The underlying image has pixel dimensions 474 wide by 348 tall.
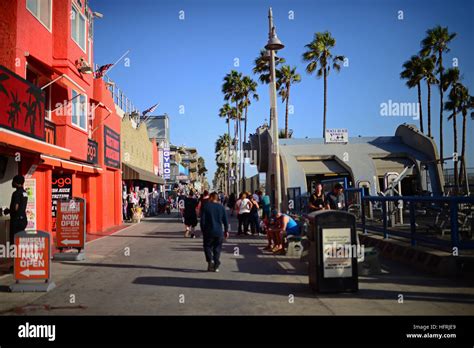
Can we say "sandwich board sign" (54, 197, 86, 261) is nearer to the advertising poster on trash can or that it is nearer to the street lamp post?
the street lamp post

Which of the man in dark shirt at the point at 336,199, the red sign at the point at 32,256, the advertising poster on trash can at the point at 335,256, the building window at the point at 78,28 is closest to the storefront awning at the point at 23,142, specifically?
the red sign at the point at 32,256

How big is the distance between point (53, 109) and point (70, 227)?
5689mm

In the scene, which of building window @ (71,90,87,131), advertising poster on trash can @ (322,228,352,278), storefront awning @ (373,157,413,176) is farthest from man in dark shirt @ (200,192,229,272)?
storefront awning @ (373,157,413,176)

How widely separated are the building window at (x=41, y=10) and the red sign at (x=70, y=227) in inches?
223

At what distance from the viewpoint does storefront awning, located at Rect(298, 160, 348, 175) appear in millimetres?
24469

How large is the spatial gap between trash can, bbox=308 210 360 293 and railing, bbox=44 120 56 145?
32.7 ft

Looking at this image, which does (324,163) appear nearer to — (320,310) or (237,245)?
(237,245)

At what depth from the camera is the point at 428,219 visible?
1034cm

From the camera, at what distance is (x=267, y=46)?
15102 millimetres

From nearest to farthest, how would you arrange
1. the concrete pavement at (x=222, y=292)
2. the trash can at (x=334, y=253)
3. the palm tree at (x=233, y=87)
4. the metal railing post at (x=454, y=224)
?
the concrete pavement at (x=222, y=292), the trash can at (x=334, y=253), the metal railing post at (x=454, y=224), the palm tree at (x=233, y=87)

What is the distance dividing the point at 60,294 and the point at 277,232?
6.33 meters

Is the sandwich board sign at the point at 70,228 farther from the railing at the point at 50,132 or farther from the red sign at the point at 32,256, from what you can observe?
the red sign at the point at 32,256

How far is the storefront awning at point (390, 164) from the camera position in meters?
24.0

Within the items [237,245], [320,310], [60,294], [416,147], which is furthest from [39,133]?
[416,147]
